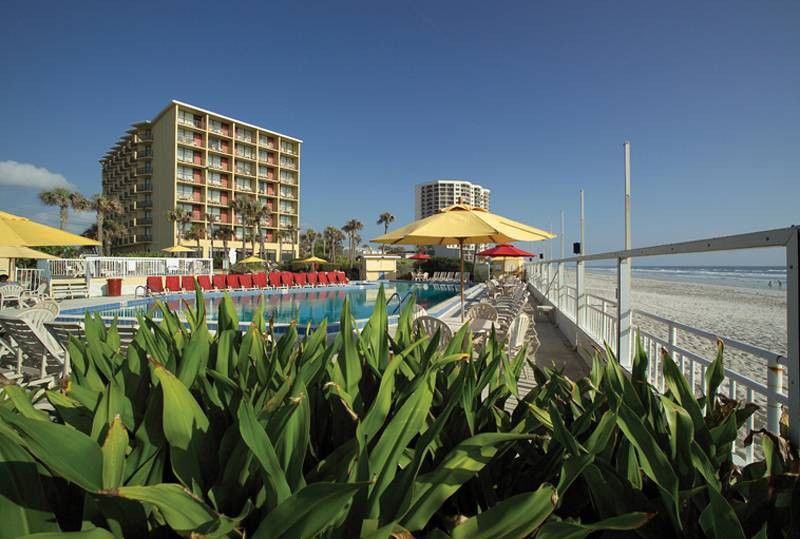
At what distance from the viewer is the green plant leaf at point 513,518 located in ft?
2.34

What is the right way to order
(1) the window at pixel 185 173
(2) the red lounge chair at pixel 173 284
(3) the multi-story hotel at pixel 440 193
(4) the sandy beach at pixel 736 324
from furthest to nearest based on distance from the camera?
1. (3) the multi-story hotel at pixel 440 193
2. (1) the window at pixel 185 173
3. (2) the red lounge chair at pixel 173 284
4. (4) the sandy beach at pixel 736 324

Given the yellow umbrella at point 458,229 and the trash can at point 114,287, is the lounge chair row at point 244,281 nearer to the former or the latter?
the trash can at point 114,287

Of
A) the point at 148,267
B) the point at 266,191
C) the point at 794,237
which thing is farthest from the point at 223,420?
the point at 266,191

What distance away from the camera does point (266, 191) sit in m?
55.0

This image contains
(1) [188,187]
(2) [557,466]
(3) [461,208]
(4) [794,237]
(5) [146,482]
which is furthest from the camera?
(1) [188,187]

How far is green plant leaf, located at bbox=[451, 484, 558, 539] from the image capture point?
71 centimetres

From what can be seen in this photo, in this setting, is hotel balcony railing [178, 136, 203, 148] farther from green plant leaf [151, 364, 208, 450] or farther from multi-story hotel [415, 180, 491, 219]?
multi-story hotel [415, 180, 491, 219]

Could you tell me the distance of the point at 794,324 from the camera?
1173mm

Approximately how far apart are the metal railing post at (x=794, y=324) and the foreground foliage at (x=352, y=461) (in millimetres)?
118

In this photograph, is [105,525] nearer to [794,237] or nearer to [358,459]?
[358,459]

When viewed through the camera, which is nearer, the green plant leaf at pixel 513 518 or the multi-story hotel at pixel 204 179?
the green plant leaf at pixel 513 518

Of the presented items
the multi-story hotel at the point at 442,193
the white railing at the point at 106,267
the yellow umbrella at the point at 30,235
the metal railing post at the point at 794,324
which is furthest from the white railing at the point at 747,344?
the multi-story hotel at the point at 442,193

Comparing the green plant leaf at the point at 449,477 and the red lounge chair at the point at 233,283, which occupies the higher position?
the green plant leaf at the point at 449,477

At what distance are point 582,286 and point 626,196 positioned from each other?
5.88 ft
